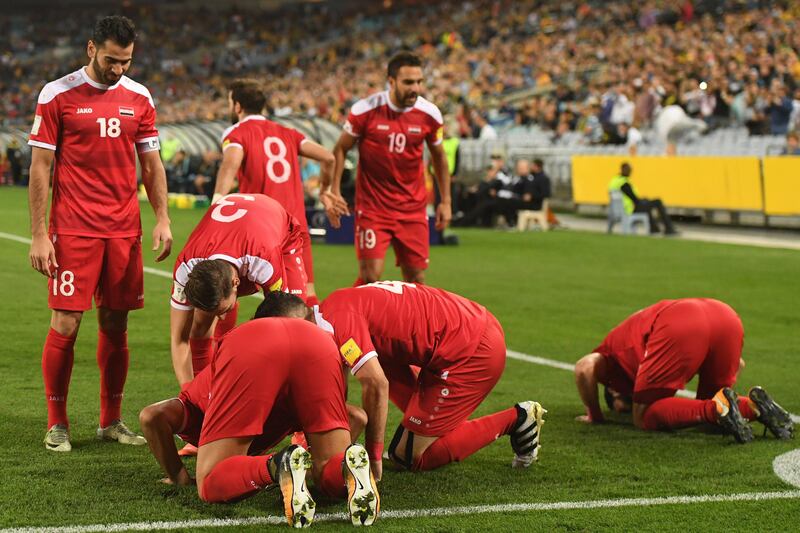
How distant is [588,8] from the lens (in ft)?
127

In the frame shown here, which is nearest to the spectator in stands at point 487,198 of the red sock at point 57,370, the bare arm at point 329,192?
the bare arm at point 329,192

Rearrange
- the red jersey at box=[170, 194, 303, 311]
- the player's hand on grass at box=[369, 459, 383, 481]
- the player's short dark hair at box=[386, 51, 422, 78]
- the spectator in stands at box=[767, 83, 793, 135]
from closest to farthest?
the player's hand on grass at box=[369, 459, 383, 481] → the red jersey at box=[170, 194, 303, 311] → the player's short dark hair at box=[386, 51, 422, 78] → the spectator in stands at box=[767, 83, 793, 135]

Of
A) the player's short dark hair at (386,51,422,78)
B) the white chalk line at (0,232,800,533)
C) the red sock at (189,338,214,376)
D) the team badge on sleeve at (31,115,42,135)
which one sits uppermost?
the player's short dark hair at (386,51,422,78)

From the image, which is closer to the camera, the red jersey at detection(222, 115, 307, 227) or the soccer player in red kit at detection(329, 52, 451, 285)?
the red jersey at detection(222, 115, 307, 227)

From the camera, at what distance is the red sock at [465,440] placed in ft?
18.3

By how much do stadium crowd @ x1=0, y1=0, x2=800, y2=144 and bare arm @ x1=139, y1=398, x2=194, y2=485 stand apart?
19.5 m

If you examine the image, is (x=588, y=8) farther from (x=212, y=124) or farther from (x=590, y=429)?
(x=590, y=429)

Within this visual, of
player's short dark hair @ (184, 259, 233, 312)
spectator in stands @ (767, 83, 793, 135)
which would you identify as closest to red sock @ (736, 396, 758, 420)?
player's short dark hair @ (184, 259, 233, 312)

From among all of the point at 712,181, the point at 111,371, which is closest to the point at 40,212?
the point at 111,371

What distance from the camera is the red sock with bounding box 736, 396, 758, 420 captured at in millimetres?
6305

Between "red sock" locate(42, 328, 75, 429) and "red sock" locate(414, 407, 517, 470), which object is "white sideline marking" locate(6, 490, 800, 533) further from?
"red sock" locate(42, 328, 75, 429)

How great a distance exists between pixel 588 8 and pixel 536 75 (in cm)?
441

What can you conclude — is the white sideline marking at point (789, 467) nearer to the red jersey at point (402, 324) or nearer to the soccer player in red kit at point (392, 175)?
the red jersey at point (402, 324)

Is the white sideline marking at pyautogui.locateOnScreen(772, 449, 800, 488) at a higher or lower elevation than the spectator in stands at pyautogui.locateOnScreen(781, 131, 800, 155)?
lower
